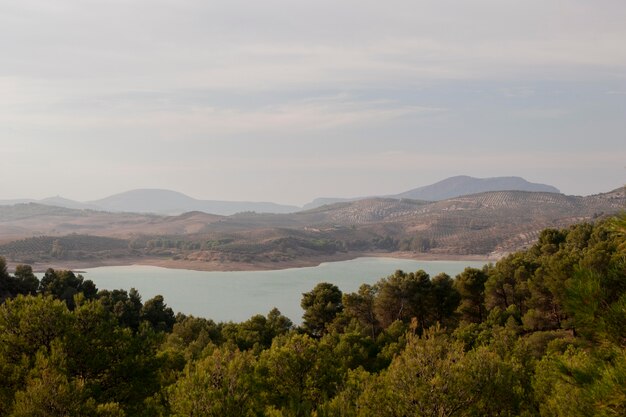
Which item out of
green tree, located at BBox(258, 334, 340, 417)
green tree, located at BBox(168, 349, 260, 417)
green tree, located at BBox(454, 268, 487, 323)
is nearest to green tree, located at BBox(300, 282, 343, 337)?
green tree, located at BBox(454, 268, 487, 323)

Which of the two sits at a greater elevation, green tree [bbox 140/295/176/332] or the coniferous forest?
the coniferous forest

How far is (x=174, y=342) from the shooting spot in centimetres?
4769

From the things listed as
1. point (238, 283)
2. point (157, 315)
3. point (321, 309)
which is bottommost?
point (238, 283)

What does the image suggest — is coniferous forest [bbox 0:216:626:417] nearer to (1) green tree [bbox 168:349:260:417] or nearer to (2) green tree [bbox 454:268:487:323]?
(1) green tree [bbox 168:349:260:417]

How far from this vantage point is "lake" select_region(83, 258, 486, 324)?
114 metres

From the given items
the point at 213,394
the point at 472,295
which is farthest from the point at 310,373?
the point at 472,295

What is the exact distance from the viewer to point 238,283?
15188cm

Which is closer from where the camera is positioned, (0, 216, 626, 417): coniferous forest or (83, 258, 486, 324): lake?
(0, 216, 626, 417): coniferous forest

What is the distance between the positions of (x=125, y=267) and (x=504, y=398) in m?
178

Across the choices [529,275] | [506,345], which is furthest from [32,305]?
[529,275]

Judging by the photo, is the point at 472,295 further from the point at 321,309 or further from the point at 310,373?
the point at 310,373

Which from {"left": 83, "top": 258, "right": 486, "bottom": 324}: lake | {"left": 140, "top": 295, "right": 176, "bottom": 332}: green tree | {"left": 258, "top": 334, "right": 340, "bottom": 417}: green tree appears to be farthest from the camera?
{"left": 83, "top": 258, "right": 486, "bottom": 324}: lake

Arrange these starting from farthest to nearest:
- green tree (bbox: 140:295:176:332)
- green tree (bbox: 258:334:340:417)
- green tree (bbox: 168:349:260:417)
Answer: green tree (bbox: 140:295:176:332) < green tree (bbox: 258:334:340:417) < green tree (bbox: 168:349:260:417)

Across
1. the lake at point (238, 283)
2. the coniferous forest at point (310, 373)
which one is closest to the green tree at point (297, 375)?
the coniferous forest at point (310, 373)
